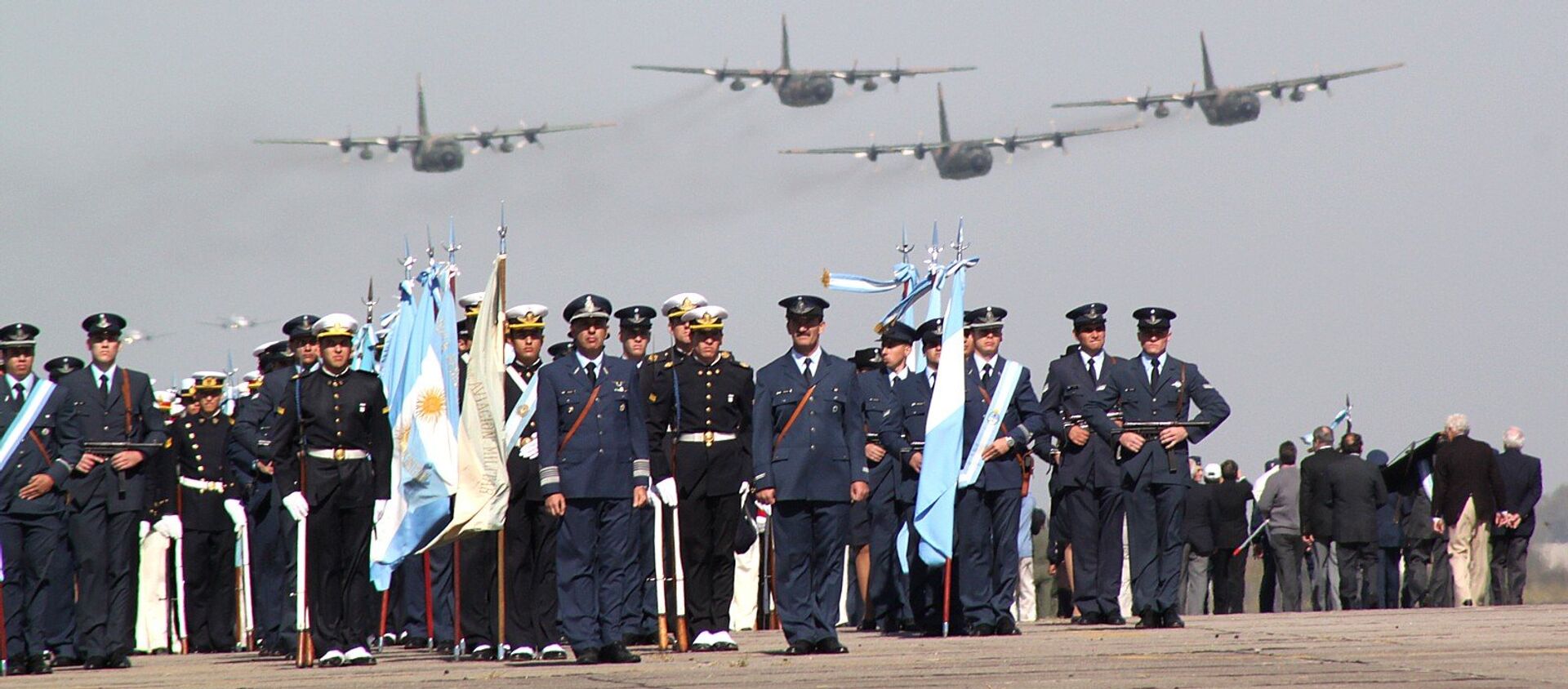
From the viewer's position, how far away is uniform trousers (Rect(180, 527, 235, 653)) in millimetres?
19297

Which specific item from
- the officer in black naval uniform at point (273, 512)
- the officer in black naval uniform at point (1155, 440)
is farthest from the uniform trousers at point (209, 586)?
the officer in black naval uniform at point (1155, 440)

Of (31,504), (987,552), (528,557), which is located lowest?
(987,552)

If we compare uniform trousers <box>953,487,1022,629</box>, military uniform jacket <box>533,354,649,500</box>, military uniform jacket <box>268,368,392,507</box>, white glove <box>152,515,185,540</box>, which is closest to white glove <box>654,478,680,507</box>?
military uniform jacket <box>533,354,649,500</box>

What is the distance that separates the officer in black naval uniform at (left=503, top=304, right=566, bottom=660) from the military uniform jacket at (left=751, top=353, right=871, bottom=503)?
1.41 m

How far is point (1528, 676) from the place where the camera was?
1059cm

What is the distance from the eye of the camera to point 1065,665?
1180 centimetres

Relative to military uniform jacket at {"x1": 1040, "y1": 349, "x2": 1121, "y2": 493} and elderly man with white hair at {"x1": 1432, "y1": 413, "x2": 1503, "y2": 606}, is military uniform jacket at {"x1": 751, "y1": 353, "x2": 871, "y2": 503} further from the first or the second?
elderly man with white hair at {"x1": 1432, "y1": 413, "x2": 1503, "y2": 606}

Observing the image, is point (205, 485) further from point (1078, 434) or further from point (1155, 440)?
point (1155, 440)

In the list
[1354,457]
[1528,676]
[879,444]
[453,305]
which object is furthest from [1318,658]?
[1354,457]

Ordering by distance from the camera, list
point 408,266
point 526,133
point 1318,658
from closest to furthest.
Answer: point 1318,658 < point 408,266 < point 526,133

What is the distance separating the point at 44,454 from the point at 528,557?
3.43 m

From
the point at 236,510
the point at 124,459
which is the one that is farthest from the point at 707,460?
the point at 236,510

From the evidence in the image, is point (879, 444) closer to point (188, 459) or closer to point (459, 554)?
point (459, 554)

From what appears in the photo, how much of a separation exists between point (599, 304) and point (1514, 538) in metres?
11.8
